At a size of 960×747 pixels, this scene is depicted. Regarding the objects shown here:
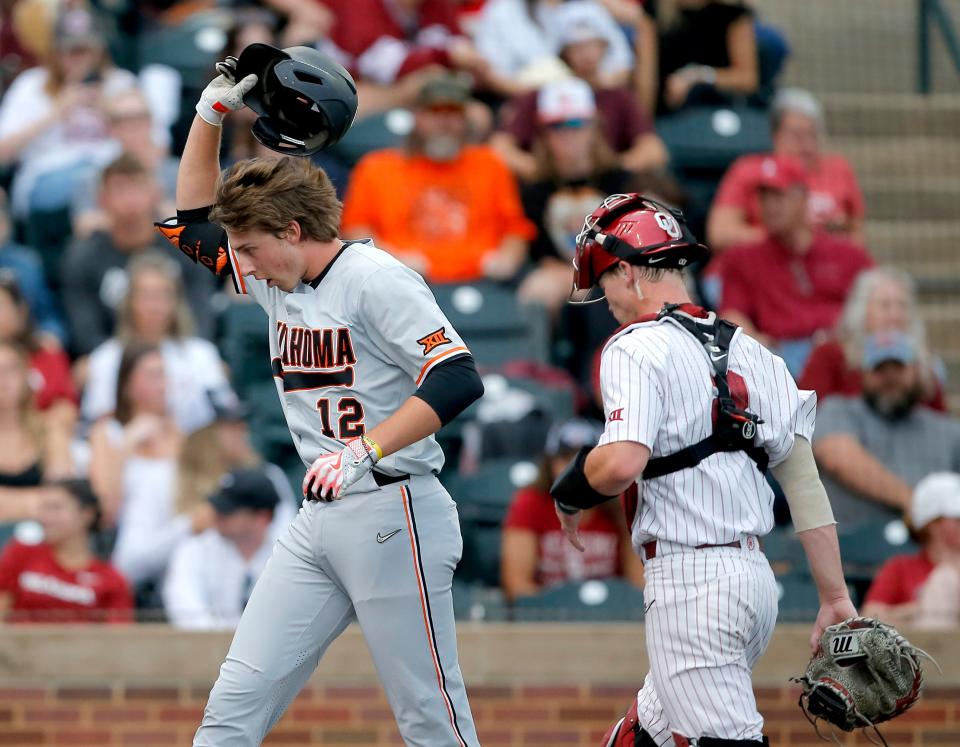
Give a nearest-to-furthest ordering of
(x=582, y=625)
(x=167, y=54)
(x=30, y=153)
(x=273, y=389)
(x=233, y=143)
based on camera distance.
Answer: (x=582, y=625) < (x=273, y=389) < (x=233, y=143) < (x=30, y=153) < (x=167, y=54)

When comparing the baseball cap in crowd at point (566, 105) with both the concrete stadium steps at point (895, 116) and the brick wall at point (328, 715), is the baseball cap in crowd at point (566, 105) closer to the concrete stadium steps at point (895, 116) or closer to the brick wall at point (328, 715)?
the concrete stadium steps at point (895, 116)

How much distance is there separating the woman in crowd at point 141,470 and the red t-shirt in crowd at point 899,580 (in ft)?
8.89

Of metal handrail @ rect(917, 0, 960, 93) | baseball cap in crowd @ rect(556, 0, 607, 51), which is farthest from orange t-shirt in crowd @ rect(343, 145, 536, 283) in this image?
metal handrail @ rect(917, 0, 960, 93)

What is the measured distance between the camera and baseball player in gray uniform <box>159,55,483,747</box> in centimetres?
411

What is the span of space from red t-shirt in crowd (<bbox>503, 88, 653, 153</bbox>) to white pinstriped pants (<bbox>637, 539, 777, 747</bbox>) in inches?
224

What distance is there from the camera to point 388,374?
419cm

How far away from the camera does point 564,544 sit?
6.98 meters

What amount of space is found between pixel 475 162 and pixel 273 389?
165cm

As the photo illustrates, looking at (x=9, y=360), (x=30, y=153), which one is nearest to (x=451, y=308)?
(x=9, y=360)

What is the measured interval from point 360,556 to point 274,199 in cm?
89

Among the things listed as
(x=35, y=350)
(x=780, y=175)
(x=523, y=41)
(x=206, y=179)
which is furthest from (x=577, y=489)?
(x=523, y=41)

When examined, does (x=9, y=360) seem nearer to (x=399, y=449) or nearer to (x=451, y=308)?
(x=451, y=308)

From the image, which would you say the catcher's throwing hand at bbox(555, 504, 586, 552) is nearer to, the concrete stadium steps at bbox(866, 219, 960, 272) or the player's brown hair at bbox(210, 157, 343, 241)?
the player's brown hair at bbox(210, 157, 343, 241)

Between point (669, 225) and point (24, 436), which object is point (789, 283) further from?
point (669, 225)
